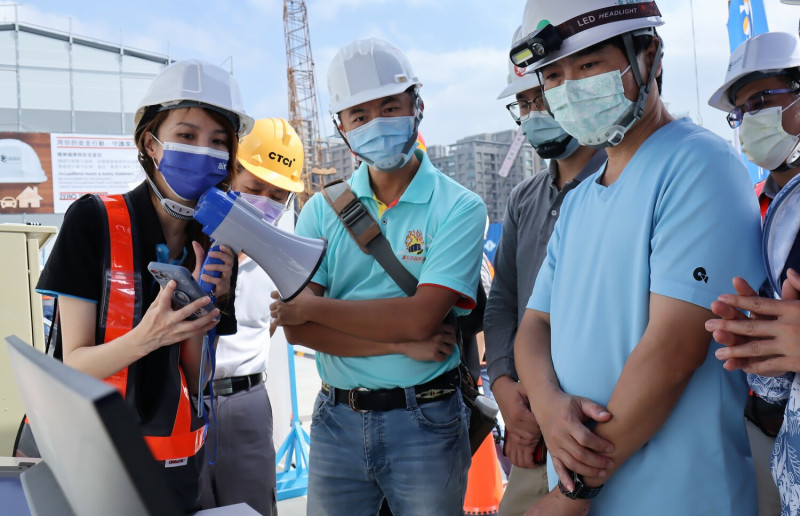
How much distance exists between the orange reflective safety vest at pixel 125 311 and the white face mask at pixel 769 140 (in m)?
2.76

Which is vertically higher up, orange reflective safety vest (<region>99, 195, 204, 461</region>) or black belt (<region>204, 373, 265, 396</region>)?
orange reflective safety vest (<region>99, 195, 204, 461</region>)

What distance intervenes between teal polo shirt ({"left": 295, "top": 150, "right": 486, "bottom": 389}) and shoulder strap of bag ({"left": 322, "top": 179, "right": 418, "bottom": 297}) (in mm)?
29

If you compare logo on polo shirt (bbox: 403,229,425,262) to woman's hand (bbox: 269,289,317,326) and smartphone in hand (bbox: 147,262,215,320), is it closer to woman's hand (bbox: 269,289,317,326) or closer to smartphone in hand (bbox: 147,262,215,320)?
woman's hand (bbox: 269,289,317,326)

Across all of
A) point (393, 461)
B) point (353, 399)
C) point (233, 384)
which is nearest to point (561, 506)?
point (393, 461)

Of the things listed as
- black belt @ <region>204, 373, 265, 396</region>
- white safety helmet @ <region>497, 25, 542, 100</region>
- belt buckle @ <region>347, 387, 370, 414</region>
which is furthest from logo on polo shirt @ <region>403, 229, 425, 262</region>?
black belt @ <region>204, 373, 265, 396</region>

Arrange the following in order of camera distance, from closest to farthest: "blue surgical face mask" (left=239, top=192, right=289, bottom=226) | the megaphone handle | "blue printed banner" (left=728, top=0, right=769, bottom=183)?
the megaphone handle
"blue surgical face mask" (left=239, top=192, right=289, bottom=226)
"blue printed banner" (left=728, top=0, right=769, bottom=183)

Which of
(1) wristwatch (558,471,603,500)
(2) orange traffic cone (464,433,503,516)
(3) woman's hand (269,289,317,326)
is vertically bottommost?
(2) orange traffic cone (464,433,503,516)

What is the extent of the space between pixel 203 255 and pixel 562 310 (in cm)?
112

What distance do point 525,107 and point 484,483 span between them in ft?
8.57

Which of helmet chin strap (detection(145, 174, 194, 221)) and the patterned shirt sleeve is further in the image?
helmet chin strap (detection(145, 174, 194, 221))

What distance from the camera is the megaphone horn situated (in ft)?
6.18

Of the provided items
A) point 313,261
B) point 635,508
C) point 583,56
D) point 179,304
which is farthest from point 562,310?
point 179,304

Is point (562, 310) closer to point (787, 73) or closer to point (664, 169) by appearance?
point (664, 169)

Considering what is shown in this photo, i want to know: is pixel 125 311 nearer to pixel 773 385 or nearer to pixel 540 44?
pixel 540 44
